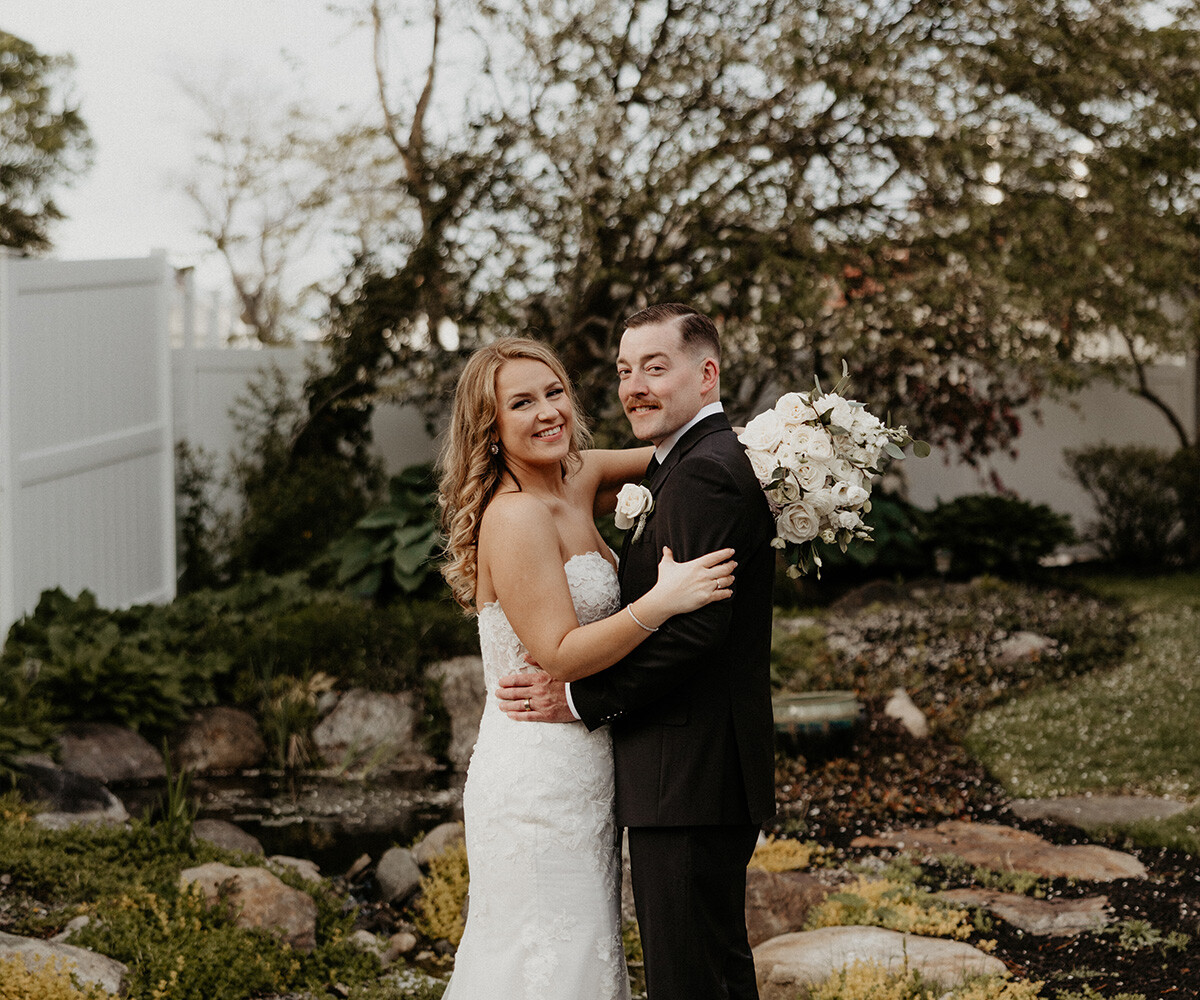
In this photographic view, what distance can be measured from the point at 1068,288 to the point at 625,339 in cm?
633

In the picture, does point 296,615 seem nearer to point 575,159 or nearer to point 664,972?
point 575,159

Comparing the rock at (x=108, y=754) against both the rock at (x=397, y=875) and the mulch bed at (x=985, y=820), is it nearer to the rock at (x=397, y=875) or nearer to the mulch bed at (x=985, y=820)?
the rock at (x=397, y=875)

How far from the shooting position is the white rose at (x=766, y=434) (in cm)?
287

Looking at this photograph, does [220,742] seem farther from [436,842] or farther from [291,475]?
[291,475]

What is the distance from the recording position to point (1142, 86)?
915 cm

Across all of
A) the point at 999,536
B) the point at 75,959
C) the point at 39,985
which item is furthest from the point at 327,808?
the point at 999,536

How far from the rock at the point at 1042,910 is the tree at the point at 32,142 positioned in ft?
57.3

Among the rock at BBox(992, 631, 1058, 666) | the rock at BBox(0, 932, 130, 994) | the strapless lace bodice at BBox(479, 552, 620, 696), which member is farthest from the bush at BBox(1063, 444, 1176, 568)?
the rock at BBox(0, 932, 130, 994)

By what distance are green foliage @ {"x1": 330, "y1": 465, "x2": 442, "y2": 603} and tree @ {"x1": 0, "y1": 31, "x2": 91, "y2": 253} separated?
11.3m

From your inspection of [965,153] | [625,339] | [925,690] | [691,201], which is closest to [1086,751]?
[925,690]

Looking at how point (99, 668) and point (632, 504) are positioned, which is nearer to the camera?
point (632, 504)

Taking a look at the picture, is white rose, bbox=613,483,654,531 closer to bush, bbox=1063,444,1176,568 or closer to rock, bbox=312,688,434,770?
rock, bbox=312,688,434,770

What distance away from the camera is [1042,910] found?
472 cm

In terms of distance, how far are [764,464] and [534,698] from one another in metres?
0.81
